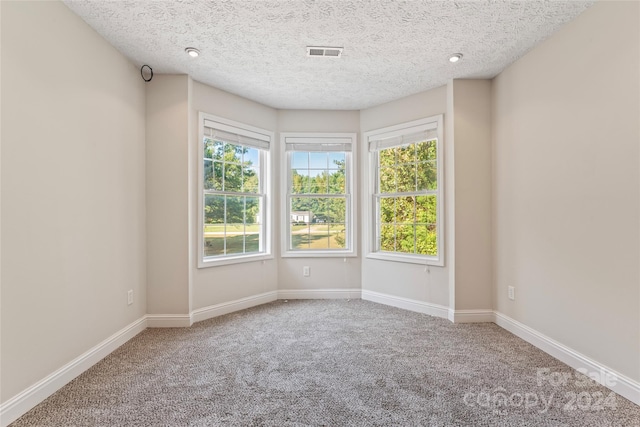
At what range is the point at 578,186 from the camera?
2.20 m

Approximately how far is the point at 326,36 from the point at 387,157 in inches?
73.0

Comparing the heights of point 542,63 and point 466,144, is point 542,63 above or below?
above

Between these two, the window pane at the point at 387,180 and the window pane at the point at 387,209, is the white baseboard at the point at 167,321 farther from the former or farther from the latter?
the window pane at the point at 387,180

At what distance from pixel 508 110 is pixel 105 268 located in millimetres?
3813

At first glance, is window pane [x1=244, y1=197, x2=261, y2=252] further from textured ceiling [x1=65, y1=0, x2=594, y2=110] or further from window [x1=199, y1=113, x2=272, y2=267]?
textured ceiling [x1=65, y1=0, x2=594, y2=110]

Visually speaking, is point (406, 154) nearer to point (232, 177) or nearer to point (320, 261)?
point (320, 261)

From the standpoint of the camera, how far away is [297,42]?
2.54 m

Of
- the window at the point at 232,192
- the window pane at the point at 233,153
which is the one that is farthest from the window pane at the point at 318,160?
the window pane at the point at 233,153

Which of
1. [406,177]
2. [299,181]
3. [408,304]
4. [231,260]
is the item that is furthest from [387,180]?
[231,260]

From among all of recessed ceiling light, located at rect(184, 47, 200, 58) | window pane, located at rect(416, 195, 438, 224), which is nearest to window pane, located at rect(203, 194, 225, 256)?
recessed ceiling light, located at rect(184, 47, 200, 58)

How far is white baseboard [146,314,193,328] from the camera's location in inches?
121

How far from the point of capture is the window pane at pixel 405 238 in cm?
377

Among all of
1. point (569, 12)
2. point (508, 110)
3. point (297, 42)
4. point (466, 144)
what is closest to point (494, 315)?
point (466, 144)

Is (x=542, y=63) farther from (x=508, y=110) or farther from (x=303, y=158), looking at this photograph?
(x=303, y=158)
